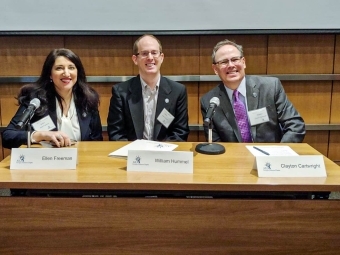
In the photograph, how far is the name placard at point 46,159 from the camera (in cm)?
148

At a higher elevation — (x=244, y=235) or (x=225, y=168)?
(x=225, y=168)

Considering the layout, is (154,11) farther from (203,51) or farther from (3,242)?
(3,242)

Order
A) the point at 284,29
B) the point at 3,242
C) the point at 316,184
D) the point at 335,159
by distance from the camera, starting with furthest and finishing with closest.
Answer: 1. the point at 335,159
2. the point at 284,29
3. the point at 3,242
4. the point at 316,184

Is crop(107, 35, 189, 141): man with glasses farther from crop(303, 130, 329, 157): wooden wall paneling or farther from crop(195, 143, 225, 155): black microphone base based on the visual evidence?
crop(303, 130, 329, 157): wooden wall paneling

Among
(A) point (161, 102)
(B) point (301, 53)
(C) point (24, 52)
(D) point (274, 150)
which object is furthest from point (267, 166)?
(C) point (24, 52)

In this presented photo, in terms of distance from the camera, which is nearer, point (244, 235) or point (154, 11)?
point (244, 235)

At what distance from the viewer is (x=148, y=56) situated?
2338 millimetres

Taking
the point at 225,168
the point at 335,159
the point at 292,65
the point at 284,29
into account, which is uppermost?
the point at 284,29

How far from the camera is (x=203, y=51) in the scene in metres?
3.06

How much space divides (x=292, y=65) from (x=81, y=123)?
74.6 inches

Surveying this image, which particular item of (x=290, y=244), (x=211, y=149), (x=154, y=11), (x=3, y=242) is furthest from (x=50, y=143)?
(x=154, y=11)

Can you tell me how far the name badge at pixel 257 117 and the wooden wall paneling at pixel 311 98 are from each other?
1.12 metres

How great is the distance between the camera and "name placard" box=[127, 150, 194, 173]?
1428 millimetres

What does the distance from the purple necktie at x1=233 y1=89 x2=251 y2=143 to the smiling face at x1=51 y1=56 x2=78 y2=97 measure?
1011 millimetres
